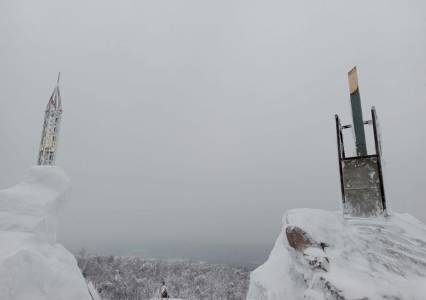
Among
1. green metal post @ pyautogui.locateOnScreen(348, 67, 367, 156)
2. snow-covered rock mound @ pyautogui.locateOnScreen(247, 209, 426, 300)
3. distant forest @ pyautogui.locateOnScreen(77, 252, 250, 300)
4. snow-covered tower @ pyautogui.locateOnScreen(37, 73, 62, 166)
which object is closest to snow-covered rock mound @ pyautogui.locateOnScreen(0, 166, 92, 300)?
snow-covered tower @ pyautogui.locateOnScreen(37, 73, 62, 166)

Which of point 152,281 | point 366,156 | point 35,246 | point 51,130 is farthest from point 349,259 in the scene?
point 152,281

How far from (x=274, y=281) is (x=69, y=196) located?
576 inches

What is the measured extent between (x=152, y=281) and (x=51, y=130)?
73.8 metres

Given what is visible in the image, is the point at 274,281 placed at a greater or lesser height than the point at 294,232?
lesser

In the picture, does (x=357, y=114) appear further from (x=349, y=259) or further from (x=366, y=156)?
(x=349, y=259)

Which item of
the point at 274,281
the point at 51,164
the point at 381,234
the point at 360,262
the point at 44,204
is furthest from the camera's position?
the point at 51,164

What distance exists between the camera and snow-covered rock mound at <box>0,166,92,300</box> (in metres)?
11.7

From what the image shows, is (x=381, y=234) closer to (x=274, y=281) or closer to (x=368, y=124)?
(x=274, y=281)

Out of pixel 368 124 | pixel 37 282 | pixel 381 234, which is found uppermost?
pixel 368 124

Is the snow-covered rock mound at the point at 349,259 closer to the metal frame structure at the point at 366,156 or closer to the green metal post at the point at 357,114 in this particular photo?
the metal frame structure at the point at 366,156

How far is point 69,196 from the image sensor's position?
18562 mm

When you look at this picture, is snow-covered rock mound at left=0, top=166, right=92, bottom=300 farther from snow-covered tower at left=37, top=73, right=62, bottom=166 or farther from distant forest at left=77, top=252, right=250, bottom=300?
distant forest at left=77, top=252, right=250, bottom=300

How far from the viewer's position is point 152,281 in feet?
266

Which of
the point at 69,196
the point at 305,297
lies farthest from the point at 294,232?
the point at 69,196
